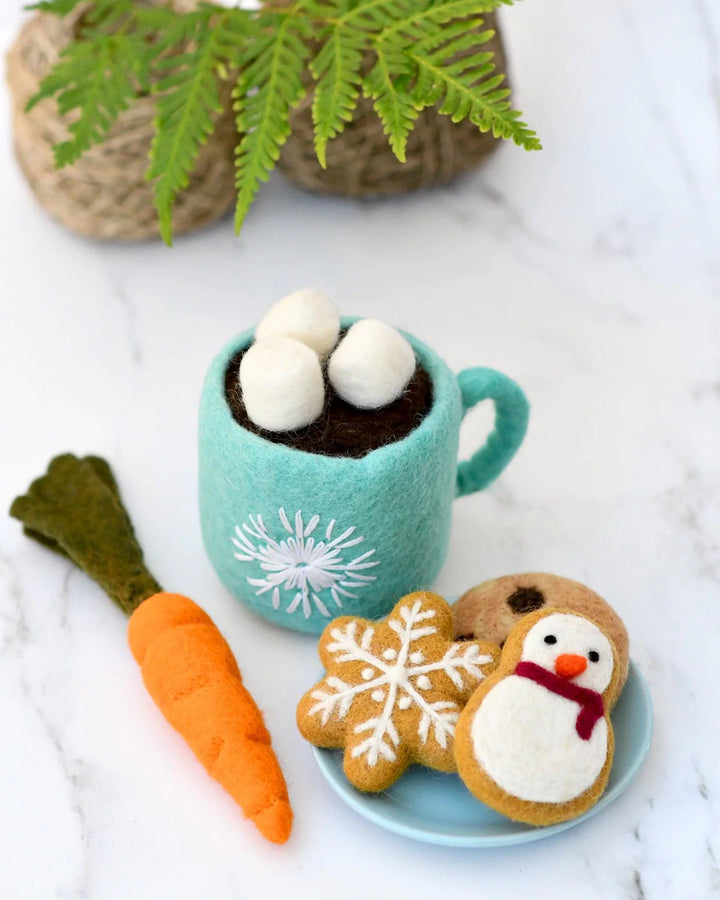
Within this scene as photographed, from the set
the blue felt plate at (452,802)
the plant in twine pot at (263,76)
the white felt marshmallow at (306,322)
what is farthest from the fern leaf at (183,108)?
the blue felt plate at (452,802)

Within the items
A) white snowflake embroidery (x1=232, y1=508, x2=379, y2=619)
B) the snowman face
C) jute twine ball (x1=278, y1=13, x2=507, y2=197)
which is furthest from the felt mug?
jute twine ball (x1=278, y1=13, x2=507, y2=197)

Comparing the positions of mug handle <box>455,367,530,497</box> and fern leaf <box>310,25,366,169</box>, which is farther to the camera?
mug handle <box>455,367,530,497</box>

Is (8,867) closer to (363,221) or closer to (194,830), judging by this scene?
(194,830)

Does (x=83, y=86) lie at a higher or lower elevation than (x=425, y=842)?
higher

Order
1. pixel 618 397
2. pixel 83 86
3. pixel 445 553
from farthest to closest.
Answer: pixel 618 397
pixel 445 553
pixel 83 86

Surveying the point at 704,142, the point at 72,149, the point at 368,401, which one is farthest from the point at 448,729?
the point at 704,142

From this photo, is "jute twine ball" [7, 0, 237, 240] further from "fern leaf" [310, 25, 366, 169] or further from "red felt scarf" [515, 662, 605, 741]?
"red felt scarf" [515, 662, 605, 741]
